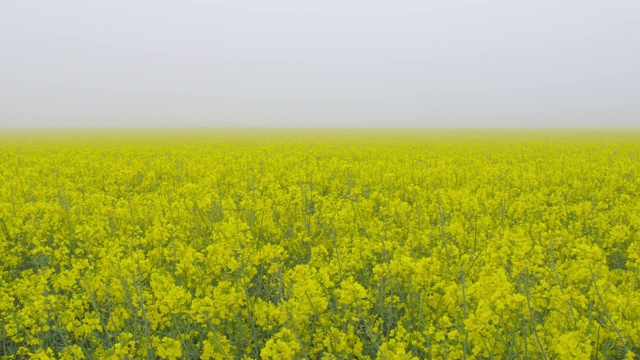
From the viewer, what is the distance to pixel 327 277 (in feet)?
10.9

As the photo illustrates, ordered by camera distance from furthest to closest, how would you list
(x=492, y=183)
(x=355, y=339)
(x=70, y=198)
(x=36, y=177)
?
(x=36, y=177) → (x=492, y=183) → (x=70, y=198) → (x=355, y=339)

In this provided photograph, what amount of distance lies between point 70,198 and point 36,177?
3.99m

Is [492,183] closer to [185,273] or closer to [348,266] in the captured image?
[348,266]

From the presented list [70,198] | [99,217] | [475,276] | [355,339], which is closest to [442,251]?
[475,276]

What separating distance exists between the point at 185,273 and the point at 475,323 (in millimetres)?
2951

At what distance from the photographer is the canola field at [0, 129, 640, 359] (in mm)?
2836

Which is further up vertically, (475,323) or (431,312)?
(475,323)

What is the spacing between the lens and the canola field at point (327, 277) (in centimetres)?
284

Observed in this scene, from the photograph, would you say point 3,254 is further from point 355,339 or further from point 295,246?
point 355,339

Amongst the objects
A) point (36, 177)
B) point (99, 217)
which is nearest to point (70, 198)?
point (99, 217)

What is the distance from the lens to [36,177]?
420 inches

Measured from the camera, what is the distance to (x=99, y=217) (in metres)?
6.28

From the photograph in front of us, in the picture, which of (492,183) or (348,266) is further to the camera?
(492,183)

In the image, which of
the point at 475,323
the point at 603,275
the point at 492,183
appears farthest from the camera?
the point at 492,183
